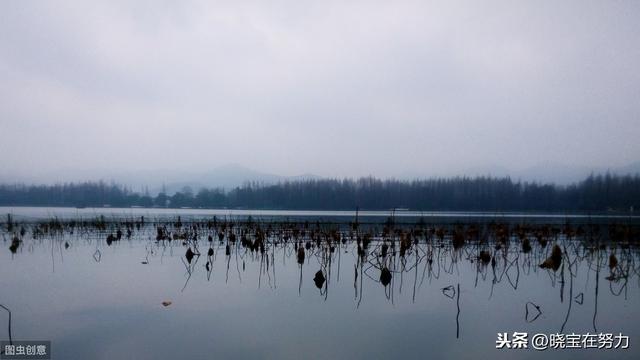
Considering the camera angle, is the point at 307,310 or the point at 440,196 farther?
the point at 440,196

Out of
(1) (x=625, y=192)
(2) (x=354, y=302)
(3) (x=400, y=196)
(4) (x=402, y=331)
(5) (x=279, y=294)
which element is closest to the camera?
(4) (x=402, y=331)

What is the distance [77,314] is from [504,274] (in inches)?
314

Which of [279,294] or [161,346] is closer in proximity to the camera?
[161,346]

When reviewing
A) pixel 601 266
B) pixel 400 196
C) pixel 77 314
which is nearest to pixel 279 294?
pixel 77 314

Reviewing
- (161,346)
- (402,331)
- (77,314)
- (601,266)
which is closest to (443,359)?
(402,331)

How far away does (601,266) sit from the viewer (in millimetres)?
9781

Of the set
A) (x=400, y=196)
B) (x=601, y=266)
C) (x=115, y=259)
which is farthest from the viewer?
(x=400, y=196)

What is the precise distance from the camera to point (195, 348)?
423 centimetres

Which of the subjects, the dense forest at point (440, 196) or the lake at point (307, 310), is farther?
the dense forest at point (440, 196)

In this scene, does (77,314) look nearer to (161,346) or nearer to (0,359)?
(0,359)

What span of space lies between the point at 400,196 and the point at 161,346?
A: 378 ft

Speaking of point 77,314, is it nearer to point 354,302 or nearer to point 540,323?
point 354,302

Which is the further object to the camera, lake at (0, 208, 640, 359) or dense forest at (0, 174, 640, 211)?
dense forest at (0, 174, 640, 211)

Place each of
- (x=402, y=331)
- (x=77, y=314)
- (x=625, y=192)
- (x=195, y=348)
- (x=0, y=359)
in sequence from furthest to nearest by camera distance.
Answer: (x=625, y=192) → (x=77, y=314) → (x=402, y=331) → (x=195, y=348) → (x=0, y=359)
